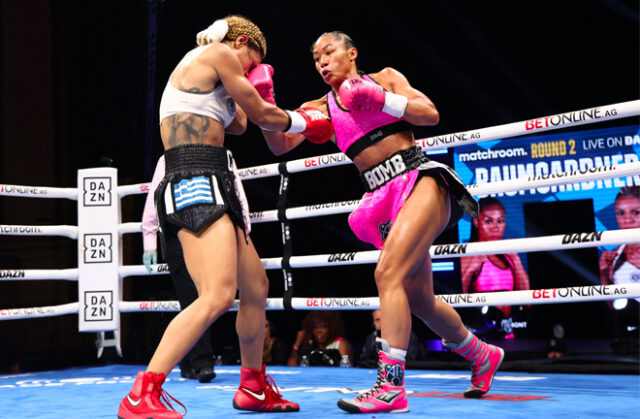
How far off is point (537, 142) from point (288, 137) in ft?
15.6

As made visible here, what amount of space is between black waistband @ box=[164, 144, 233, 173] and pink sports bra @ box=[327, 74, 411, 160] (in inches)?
20.1

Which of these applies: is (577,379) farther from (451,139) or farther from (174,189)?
(174,189)

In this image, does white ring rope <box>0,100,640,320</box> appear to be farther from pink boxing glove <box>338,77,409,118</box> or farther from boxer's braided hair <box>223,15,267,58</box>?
boxer's braided hair <box>223,15,267,58</box>

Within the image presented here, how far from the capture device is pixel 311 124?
233 centimetres

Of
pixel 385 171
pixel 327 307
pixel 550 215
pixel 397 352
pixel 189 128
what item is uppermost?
pixel 550 215

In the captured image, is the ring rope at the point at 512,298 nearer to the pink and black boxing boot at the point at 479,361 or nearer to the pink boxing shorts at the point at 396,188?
the pink and black boxing boot at the point at 479,361

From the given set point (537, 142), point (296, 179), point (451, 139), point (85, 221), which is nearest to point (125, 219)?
point (296, 179)

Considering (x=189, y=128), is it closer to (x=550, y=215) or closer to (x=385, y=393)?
(x=385, y=393)

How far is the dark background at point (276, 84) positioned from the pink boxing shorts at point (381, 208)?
3006 millimetres

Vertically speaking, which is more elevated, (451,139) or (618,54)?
(618,54)

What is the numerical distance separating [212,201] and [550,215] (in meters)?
5.86

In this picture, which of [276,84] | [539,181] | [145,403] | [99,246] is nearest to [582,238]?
[539,181]

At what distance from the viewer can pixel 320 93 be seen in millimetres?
6758

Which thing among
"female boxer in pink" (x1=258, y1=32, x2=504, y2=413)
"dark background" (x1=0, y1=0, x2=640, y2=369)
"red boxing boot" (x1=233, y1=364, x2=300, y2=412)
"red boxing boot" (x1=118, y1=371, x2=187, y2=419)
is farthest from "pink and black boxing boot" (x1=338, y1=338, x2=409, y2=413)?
"dark background" (x1=0, y1=0, x2=640, y2=369)
